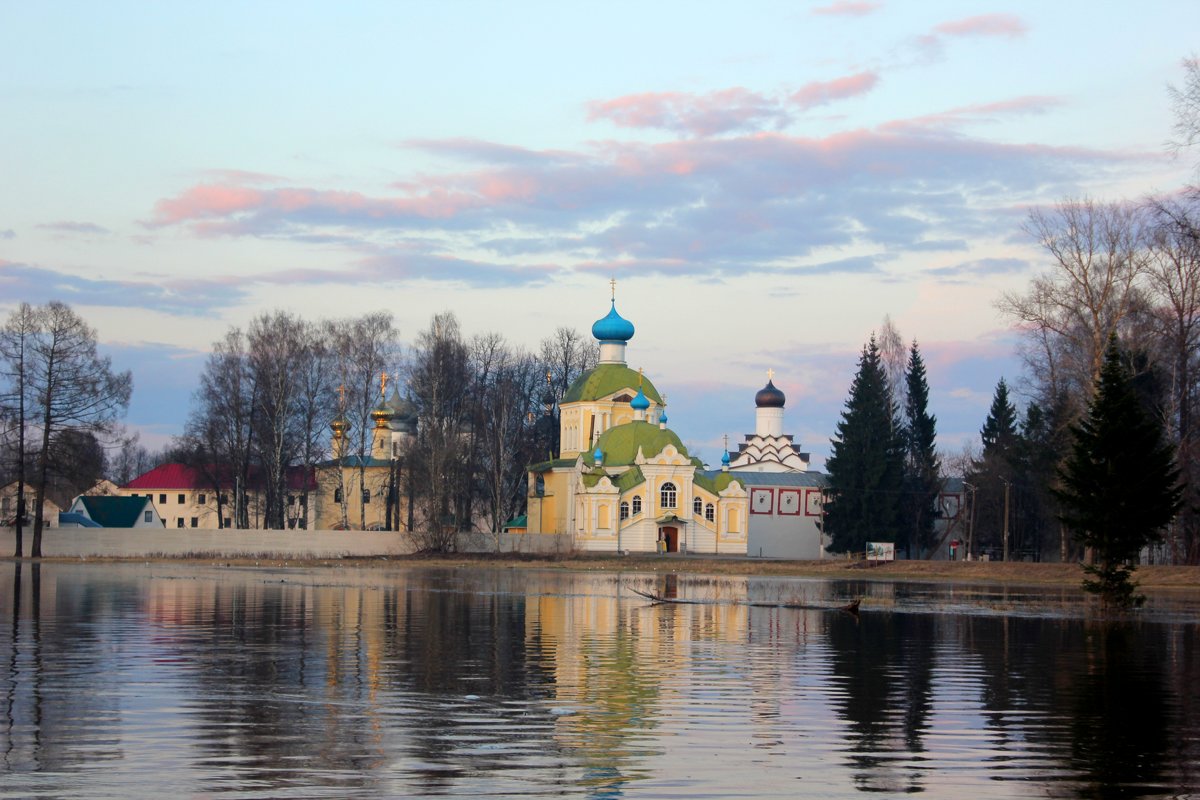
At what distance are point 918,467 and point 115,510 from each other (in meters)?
49.3

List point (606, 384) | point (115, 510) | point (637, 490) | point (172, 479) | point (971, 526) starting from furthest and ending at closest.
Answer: point (172, 479) → point (115, 510) → point (606, 384) → point (637, 490) → point (971, 526)

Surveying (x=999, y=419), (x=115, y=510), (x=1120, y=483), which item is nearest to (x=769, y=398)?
(x=999, y=419)

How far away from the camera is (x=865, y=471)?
82062 millimetres

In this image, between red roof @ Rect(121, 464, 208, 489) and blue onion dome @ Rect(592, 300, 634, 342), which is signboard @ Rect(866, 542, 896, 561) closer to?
blue onion dome @ Rect(592, 300, 634, 342)

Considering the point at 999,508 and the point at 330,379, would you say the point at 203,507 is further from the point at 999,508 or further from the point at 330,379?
the point at 999,508

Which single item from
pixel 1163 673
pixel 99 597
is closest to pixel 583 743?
pixel 1163 673

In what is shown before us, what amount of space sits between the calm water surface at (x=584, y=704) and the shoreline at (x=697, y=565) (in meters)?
24.5

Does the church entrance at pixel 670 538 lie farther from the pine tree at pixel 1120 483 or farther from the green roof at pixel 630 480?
the pine tree at pixel 1120 483

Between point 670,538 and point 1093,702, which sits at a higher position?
point 670,538

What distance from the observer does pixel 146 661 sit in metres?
21.6

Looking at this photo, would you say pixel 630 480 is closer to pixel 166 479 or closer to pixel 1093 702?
pixel 166 479

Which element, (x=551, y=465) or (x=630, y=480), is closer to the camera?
(x=630, y=480)

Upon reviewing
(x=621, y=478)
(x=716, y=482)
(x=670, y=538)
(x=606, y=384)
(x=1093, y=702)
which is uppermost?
(x=606, y=384)

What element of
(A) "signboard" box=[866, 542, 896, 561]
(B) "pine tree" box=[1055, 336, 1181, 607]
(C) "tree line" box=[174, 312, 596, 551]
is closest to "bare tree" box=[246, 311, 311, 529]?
(C) "tree line" box=[174, 312, 596, 551]
